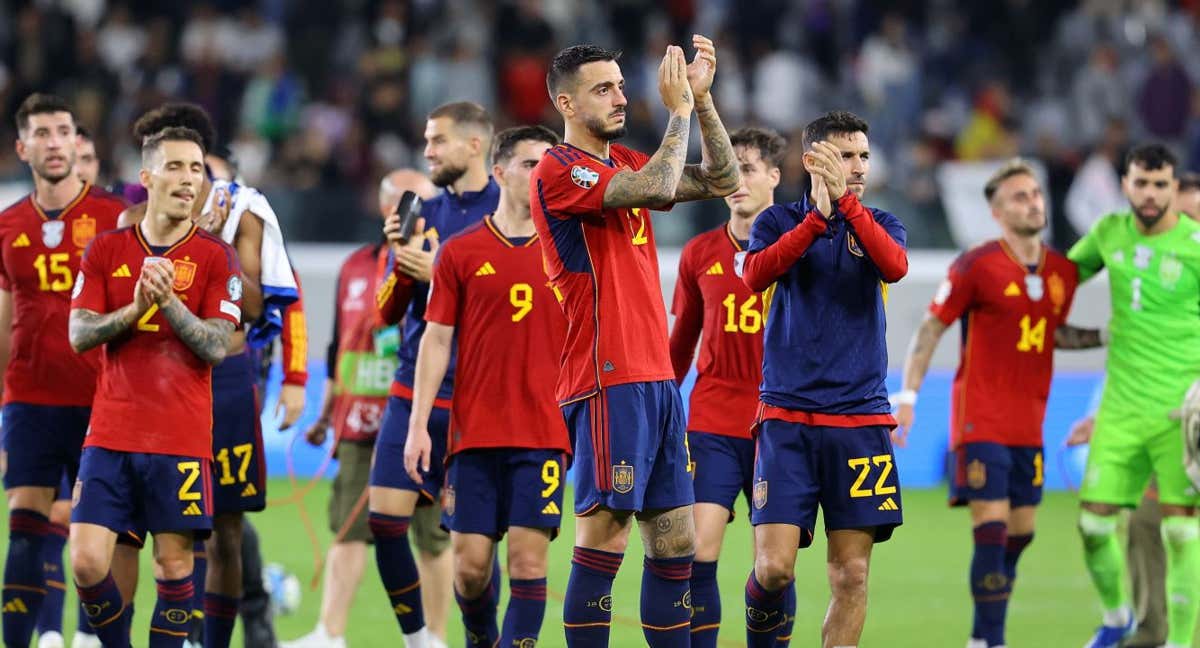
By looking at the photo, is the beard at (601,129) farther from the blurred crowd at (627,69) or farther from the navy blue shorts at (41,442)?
the blurred crowd at (627,69)

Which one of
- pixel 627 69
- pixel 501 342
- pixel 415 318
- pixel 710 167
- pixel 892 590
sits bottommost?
Answer: pixel 892 590

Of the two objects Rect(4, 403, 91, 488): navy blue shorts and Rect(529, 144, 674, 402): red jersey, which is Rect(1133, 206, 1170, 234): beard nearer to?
Rect(529, 144, 674, 402): red jersey

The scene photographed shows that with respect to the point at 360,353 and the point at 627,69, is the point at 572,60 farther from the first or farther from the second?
the point at 627,69

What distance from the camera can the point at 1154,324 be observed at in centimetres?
902

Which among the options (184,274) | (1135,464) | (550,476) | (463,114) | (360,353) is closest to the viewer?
(184,274)

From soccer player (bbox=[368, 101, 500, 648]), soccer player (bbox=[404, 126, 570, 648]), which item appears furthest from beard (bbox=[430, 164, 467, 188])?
soccer player (bbox=[404, 126, 570, 648])

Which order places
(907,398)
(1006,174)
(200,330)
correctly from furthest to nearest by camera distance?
1. (1006,174)
2. (907,398)
3. (200,330)

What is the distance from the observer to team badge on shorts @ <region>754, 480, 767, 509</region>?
6.85m

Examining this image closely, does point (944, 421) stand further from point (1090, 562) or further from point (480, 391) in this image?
point (480, 391)

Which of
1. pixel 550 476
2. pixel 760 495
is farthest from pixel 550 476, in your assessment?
pixel 760 495

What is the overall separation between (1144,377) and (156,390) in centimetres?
494

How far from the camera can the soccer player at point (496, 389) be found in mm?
7379

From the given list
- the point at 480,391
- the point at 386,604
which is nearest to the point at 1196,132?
the point at 386,604

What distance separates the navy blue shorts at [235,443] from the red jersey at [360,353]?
53.3 inches
